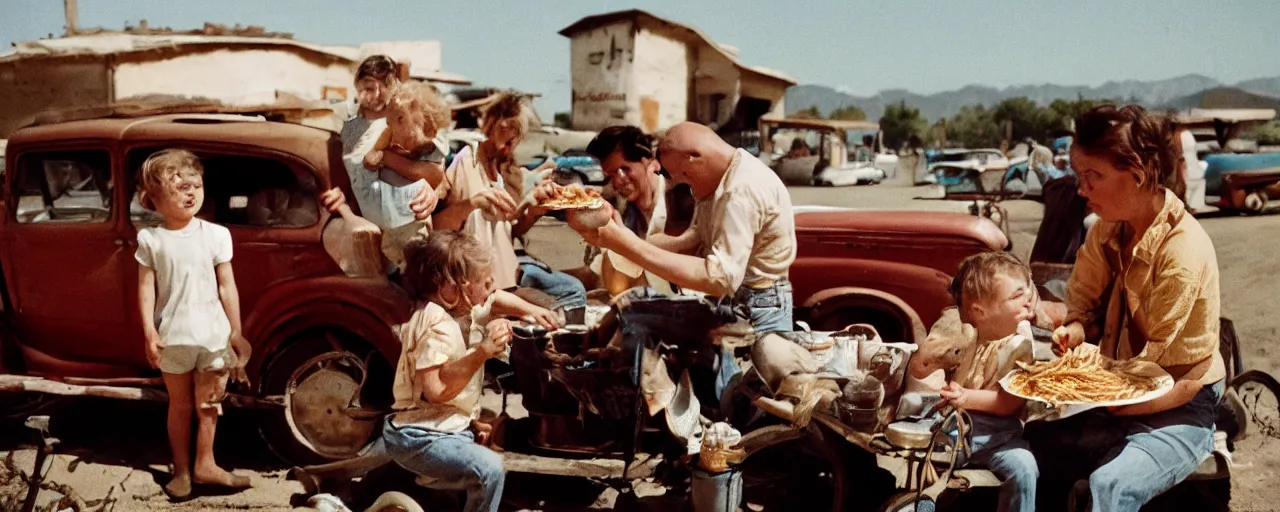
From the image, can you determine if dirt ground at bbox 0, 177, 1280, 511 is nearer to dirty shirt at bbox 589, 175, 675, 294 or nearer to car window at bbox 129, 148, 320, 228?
dirty shirt at bbox 589, 175, 675, 294

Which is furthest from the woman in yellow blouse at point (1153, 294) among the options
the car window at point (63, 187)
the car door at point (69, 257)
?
the car window at point (63, 187)

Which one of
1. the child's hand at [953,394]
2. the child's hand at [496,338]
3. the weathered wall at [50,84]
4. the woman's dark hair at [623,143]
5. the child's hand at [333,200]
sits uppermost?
the weathered wall at [50,84]

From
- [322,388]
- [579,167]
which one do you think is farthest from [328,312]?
[579,167]

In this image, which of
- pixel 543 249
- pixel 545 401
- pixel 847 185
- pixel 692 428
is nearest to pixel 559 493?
pixel 545 401

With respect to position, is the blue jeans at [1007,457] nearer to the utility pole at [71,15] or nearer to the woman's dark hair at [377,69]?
the woman's dark hair at [377,69]

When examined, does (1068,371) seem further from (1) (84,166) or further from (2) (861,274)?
(1) (84,166)

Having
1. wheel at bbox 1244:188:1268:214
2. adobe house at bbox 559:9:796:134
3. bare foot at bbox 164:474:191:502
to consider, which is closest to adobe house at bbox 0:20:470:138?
adobe house at bbox 559:9:796:134

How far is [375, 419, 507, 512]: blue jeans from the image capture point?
3.57m

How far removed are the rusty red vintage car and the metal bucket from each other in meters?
1.89

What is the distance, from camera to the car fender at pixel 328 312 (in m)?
4.94

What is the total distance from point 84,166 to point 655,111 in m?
27.5

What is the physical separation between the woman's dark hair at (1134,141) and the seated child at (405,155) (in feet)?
10.0

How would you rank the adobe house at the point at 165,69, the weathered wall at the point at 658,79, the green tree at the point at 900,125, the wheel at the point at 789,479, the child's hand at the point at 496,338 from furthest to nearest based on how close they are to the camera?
the green tree at the point at 900,125, the weathered wall at the point at 658,79, the adobe house at the point at 165,69, the wheel at the point at 789,479, the child's hand at the point at 496,338

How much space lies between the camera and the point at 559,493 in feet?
16.1
